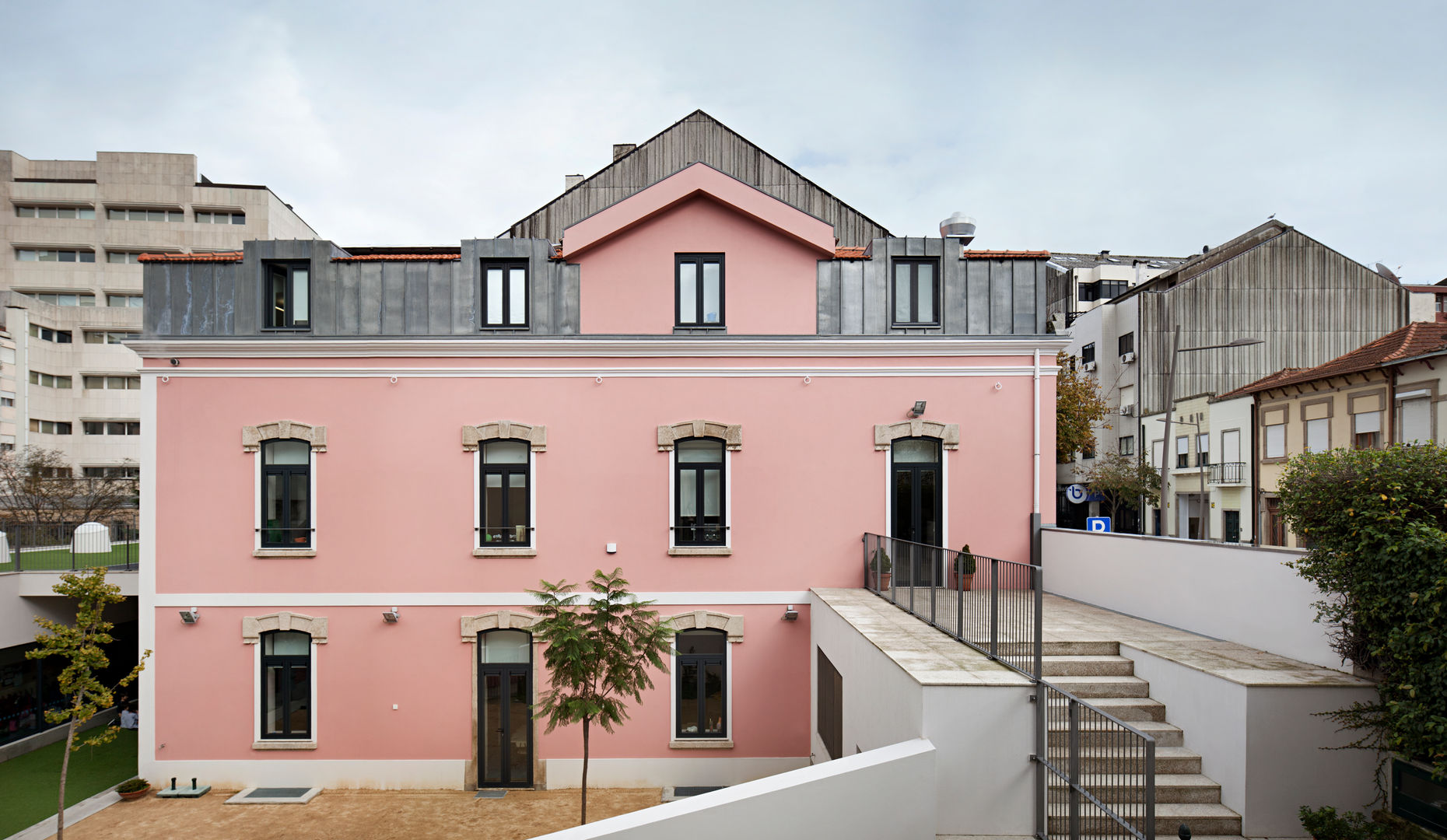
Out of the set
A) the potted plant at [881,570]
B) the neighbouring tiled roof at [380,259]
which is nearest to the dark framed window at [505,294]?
the neighbouring tiled roof at [380,259]

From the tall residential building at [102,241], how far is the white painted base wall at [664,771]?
139 feet

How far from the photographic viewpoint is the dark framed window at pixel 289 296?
12.6 m

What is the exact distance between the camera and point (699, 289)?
12.7 meters

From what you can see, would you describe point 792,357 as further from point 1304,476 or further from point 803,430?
point 1304,476

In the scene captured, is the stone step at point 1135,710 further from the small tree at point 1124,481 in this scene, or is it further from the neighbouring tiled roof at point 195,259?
the small tree at point 1124,481

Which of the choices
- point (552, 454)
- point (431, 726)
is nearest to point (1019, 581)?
point (552, 454)

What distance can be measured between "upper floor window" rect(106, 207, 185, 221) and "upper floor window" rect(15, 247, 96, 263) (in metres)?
2.68

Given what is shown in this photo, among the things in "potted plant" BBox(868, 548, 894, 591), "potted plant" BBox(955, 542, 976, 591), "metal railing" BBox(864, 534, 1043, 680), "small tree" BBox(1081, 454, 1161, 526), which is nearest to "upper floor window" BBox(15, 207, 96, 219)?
"potted plant" BBox(868, 548, 894, 591)

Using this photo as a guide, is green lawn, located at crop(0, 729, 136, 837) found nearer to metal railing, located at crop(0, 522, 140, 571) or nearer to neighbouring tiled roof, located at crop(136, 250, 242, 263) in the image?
metal railing, located at crop(0, 522, 140, 571)

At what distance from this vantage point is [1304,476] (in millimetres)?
6469

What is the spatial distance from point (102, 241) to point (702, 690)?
5142 cm

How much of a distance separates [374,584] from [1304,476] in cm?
1312

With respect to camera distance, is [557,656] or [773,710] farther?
[773,710]

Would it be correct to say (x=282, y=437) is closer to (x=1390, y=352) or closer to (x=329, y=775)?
(x=329, y=775)
